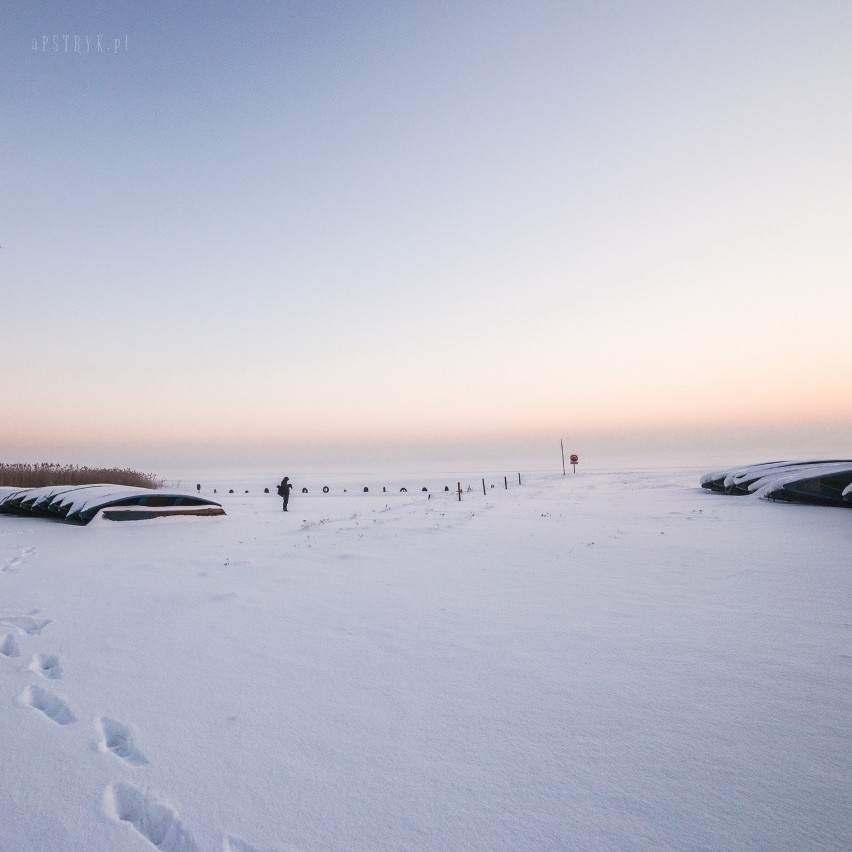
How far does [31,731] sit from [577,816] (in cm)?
322

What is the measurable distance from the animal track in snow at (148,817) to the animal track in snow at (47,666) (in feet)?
6.22

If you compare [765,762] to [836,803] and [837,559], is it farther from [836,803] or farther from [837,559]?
[837,559]

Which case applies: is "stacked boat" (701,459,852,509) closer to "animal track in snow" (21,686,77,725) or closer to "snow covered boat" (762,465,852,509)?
"snow covered boat" (762,465,852,509)

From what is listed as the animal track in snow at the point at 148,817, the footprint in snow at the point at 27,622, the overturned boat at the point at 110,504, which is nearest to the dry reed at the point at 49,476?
the overturned boat at the point at 110,504

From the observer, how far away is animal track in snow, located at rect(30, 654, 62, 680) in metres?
3.75

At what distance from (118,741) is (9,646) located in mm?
2444

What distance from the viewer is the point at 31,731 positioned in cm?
292

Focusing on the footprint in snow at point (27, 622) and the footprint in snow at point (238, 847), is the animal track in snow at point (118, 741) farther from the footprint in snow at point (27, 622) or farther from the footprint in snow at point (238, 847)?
the footprint in snow at point (27, 622)

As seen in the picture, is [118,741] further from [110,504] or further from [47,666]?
[110,504]

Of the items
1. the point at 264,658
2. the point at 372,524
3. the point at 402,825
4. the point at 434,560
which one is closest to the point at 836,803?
the point at 402,825

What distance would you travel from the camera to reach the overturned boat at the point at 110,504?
13602mm

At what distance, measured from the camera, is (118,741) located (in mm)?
2857

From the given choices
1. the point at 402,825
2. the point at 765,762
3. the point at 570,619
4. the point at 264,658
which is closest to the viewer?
the point at 402,825

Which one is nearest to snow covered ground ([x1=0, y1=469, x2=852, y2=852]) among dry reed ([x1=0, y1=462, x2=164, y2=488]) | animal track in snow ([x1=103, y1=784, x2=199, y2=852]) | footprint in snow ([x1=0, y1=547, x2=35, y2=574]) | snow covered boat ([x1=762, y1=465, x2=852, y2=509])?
animal track in snow ([x1=103, y1=784, x2=199, y2=852])
